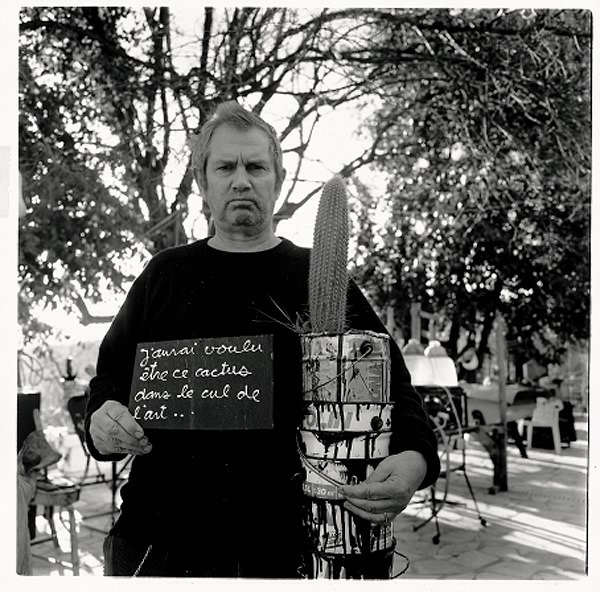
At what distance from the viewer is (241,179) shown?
106 cm

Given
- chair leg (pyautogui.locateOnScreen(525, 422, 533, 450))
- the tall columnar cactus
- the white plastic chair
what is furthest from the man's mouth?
chair leg (pyautogui.locateOnScreen(525, 422, 533, 450))

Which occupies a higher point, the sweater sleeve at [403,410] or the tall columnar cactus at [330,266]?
the tall columnar cactus at [330,266]

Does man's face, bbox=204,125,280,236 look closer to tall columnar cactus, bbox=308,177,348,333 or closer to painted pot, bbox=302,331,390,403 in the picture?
tall columnar cactus, bbox=308,177,348,333

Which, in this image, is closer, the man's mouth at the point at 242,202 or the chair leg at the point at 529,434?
the man's mouth at the point at 242,202

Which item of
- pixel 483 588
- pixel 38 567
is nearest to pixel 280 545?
pixel 483 588

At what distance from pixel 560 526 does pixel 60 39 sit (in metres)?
2.29

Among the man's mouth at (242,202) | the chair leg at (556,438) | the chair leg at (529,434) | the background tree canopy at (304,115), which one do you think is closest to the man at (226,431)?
the man's mouth at (242,202)

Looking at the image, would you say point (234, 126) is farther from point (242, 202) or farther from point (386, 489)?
point (386, 489)

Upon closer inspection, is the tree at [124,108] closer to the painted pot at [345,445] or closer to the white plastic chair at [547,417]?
the painted pot at [345,445]

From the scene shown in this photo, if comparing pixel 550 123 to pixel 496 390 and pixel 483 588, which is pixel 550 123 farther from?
pixel 496 390

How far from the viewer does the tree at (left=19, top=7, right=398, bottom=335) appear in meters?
1.52

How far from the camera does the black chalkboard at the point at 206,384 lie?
103 cm

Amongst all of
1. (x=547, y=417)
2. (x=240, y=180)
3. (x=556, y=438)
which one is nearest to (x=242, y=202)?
(x=240, y=180)

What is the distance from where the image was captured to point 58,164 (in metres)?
1.51
